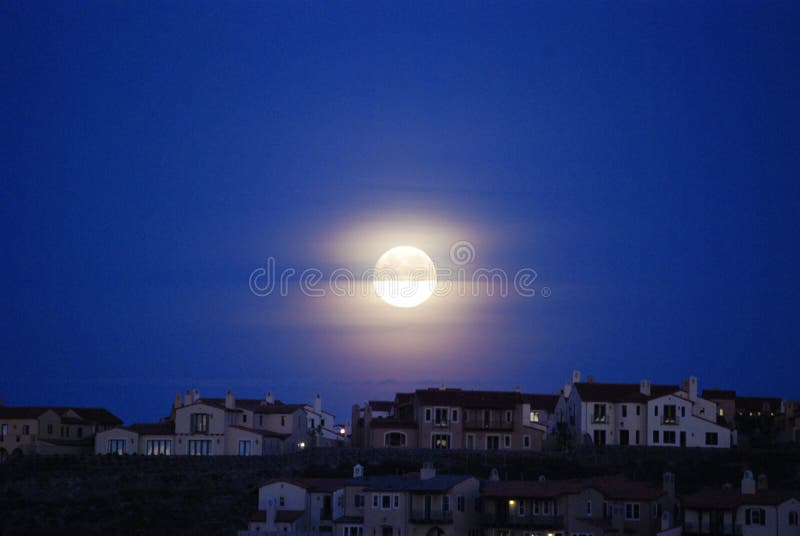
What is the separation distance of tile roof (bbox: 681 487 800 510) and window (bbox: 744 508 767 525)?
38cm

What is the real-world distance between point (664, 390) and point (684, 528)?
34.7 metres

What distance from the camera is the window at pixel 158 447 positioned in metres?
107

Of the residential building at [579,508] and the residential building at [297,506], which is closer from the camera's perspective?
the residential building at [579,508]

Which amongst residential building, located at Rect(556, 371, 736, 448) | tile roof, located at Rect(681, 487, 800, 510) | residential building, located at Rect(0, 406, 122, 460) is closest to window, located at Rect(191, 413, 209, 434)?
residential building, located at Rect(0, 406, 122, 460)

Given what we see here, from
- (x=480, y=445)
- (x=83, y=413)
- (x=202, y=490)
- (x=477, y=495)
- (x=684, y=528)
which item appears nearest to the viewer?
(x=684, y=528)

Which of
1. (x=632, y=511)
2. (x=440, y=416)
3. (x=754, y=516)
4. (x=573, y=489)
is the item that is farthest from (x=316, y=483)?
(x=754, y=516)

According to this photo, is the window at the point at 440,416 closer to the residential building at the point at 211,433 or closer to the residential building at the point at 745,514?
the residential building at the point at 211,433

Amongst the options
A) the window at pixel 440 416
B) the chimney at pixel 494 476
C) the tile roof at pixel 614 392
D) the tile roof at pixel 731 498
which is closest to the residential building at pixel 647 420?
the tile roof at pixel 614 392

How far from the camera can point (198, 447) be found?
106m

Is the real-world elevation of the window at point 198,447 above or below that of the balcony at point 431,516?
above

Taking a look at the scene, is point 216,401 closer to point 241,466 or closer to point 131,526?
point 241,466

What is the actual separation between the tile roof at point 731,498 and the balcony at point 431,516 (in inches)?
524

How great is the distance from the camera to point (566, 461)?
328 feet

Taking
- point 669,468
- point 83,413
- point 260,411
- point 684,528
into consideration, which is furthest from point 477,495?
point 83,413
